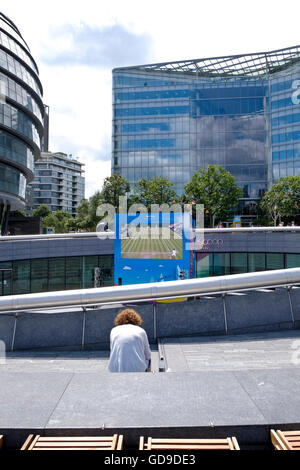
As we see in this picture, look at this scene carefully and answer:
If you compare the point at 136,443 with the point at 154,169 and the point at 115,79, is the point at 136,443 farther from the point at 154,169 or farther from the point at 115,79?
the point at 115,79

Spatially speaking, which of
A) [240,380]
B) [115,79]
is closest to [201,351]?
[240,380]

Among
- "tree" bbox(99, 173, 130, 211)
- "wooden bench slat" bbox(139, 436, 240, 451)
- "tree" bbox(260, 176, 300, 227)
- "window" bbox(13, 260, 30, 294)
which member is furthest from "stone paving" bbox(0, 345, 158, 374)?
"tree" bbox(260, 176, 300, 227)

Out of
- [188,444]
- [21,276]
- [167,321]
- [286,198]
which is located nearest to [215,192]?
[286,198]

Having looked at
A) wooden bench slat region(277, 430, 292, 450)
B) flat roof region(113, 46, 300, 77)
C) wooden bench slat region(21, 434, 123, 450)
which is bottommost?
wooden bench slat region(21, 434, 123, 450)

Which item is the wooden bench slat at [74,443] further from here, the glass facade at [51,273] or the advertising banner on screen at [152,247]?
the glass facade at [51,273]

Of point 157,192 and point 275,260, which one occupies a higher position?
point 157,192

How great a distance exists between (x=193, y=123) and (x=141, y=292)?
83268 mm

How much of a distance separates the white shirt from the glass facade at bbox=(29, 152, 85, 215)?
519 feet

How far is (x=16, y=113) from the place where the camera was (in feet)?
142

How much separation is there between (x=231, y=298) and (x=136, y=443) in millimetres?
6206

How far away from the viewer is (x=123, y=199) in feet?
187

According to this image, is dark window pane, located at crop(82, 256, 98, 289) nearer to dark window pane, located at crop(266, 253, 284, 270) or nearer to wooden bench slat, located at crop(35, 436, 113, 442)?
dark window pane, located at crop(266, 253, 284, 270)

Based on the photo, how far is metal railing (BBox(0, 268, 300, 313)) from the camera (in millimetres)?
8078

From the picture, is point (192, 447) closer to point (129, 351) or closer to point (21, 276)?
point (129, 351)
